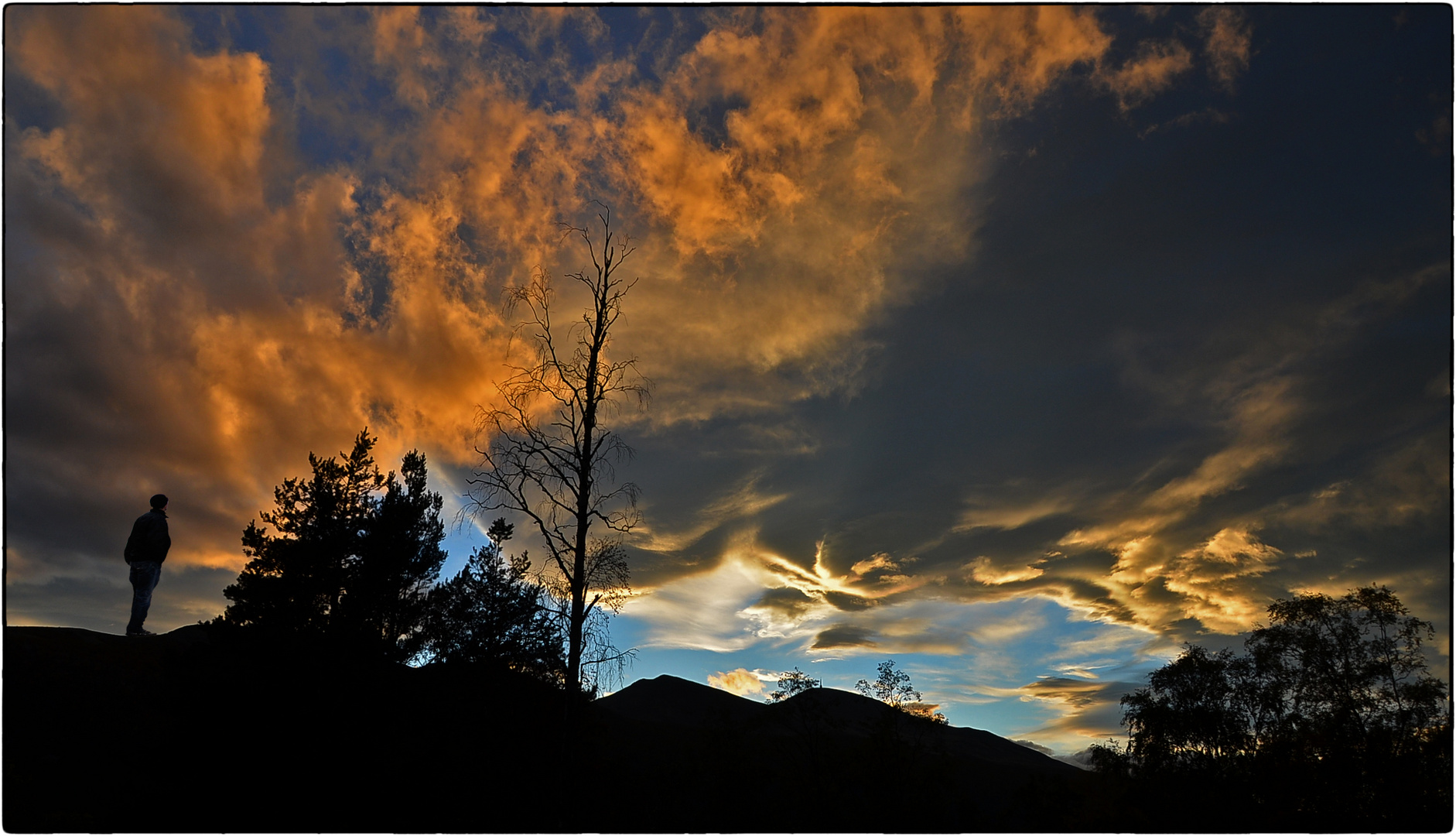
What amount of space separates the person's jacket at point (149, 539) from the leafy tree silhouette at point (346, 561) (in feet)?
18.4

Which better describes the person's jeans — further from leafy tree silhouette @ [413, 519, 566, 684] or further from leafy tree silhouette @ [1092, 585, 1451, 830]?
leafy tree silhouette @ [1092, 585, 1451, 830]

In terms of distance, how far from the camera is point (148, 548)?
18297mm

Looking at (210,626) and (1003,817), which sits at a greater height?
(210,626)

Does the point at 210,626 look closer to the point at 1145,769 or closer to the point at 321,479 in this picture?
the point at 321,479

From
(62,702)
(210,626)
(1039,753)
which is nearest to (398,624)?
(210,626)

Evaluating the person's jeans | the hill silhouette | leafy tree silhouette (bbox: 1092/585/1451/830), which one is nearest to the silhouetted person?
the person's jeans

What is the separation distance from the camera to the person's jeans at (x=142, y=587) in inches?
725

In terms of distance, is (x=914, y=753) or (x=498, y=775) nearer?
(x=498, y=775)

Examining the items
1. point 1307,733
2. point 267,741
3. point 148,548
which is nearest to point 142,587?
point 148,548

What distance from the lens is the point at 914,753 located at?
41.7m

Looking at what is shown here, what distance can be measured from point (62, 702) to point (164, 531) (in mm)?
8836

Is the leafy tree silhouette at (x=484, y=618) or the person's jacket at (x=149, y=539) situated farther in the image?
the leafy tree silhouette at (x=484, y=618)

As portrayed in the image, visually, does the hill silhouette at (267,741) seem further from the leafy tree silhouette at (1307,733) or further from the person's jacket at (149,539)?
the leafy tree silhouette at (1307,733)

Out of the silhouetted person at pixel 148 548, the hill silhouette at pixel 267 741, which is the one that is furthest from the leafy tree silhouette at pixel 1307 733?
the silhouetted person at pixel 148 548
